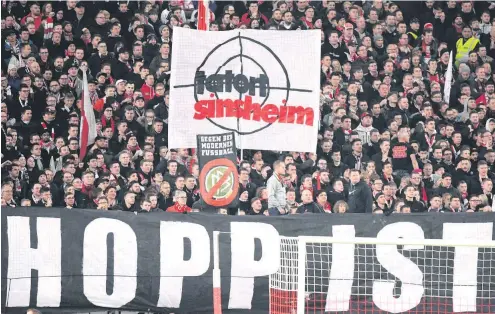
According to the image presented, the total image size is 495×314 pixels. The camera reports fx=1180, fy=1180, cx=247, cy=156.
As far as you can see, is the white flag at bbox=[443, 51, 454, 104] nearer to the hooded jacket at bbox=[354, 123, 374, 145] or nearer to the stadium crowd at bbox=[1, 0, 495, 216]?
the stadium crowd at bbox=[1, 0, 495, 216]

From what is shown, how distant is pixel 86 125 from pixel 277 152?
9.99ft

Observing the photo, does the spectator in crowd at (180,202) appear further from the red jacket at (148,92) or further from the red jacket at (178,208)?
the red jacket at (148,92)

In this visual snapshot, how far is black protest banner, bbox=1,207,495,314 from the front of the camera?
51.0 ft

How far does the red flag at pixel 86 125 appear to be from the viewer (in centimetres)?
1844

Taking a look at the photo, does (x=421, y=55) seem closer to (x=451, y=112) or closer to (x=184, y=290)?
(x=451, y=112)

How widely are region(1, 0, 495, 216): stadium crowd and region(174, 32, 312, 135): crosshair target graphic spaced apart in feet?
2.80

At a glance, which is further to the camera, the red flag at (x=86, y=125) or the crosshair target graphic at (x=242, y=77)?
the red flag at (x=86, y=125)

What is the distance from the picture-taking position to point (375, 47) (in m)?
21.0

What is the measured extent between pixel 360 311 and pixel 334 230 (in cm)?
120

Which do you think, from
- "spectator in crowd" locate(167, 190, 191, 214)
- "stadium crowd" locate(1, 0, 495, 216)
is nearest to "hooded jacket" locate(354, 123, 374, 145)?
"stadium crowd" locate(1, 0, 495, 216)

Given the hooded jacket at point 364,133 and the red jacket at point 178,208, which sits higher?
the hooded jacket at point 364,133

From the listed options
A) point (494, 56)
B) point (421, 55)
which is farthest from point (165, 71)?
point (494, 56)

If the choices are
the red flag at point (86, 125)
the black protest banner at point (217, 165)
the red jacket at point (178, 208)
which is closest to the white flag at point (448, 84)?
the red jacket at point (178, 208)

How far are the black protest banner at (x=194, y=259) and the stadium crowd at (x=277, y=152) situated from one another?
759mm
